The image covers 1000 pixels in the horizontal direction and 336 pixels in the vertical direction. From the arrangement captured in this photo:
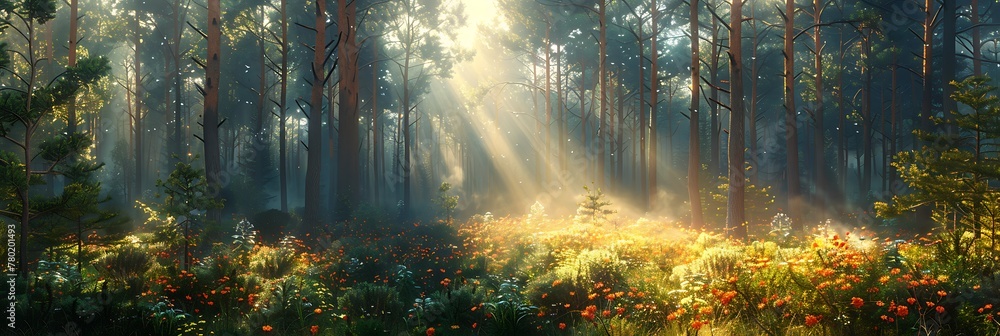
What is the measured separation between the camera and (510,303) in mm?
6508

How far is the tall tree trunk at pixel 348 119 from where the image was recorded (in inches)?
787

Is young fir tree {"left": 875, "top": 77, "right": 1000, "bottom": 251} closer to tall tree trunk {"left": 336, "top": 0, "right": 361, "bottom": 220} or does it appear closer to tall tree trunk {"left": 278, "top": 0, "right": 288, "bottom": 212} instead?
tall tree trunk {"left": 336, "top": 0, "right": 361, "bottom": 220}

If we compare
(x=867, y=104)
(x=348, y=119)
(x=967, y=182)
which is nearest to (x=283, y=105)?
(x=348, y=119)

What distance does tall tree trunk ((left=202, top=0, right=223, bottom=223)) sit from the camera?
15289 mm

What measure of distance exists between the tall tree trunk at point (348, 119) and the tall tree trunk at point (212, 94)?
14.9 ft

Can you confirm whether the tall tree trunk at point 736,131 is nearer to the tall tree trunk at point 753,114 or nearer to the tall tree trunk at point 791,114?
the tall tree trunk at point 791,114

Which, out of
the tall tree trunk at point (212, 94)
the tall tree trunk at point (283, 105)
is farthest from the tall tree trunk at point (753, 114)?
the tall tree trunk at point (212, 94)

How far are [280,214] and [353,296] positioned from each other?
12.4m

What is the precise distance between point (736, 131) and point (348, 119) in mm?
11814

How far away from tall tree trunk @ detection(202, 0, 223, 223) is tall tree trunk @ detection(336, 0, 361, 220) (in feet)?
14.9

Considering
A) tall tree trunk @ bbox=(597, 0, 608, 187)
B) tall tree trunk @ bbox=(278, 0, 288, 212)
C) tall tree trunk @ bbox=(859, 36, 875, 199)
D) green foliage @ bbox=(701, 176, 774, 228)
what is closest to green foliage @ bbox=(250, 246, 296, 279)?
green foliage @ bbox=(701, 176, 774, 228)

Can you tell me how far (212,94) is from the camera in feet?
51.5

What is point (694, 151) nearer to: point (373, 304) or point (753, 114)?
point (753, 114)

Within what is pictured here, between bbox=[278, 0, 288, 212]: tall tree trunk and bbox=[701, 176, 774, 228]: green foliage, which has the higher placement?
bbox=[278, 0, 288, 212]: tall tree trunk
